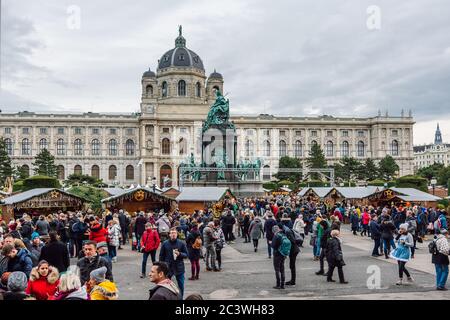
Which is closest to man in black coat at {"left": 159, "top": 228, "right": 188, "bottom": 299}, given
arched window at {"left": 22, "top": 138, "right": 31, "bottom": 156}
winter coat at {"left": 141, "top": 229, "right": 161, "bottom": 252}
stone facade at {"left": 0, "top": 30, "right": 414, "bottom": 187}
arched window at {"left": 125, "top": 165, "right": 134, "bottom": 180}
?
winter coat at {"left": 141, "top": 229, "right": 161, "bottom": 252}

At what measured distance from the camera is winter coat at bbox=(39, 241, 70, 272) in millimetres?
8984

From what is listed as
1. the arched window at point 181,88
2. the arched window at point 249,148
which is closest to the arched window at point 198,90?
the arched window at point 181,88

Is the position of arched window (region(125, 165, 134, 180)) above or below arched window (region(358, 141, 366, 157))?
below

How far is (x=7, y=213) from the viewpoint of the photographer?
22422mm

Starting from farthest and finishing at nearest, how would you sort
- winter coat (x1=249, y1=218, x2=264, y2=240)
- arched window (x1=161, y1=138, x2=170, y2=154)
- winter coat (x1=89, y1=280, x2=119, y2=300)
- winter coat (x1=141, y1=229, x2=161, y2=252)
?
arched window (x1=161, y1=138, x2=170, y2=154)
winter coat (x1=249, y1=218, x2=264, y2=240)
winter coat (x1=141, y1=229, x2=161, y2=252)
winter coat (x1=89, y1=280, x2=119, y2=300)

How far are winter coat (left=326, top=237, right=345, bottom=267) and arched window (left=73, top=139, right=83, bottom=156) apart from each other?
86369 mm

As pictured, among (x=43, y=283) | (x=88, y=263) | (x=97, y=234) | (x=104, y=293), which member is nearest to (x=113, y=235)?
(x=97, y=234)

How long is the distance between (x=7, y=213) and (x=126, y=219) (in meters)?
7.06

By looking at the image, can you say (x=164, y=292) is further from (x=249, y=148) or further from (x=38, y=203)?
(x=249, y=148)

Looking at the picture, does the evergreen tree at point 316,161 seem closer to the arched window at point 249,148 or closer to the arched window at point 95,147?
the arched window at point 249,148

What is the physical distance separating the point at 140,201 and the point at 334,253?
1423 cm

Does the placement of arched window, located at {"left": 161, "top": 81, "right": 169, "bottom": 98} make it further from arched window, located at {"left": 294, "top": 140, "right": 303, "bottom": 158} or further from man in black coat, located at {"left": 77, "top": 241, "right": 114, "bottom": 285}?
man in black coat, located at {"left": 77, "top": 241, "right": 114, "bottom": 285}
